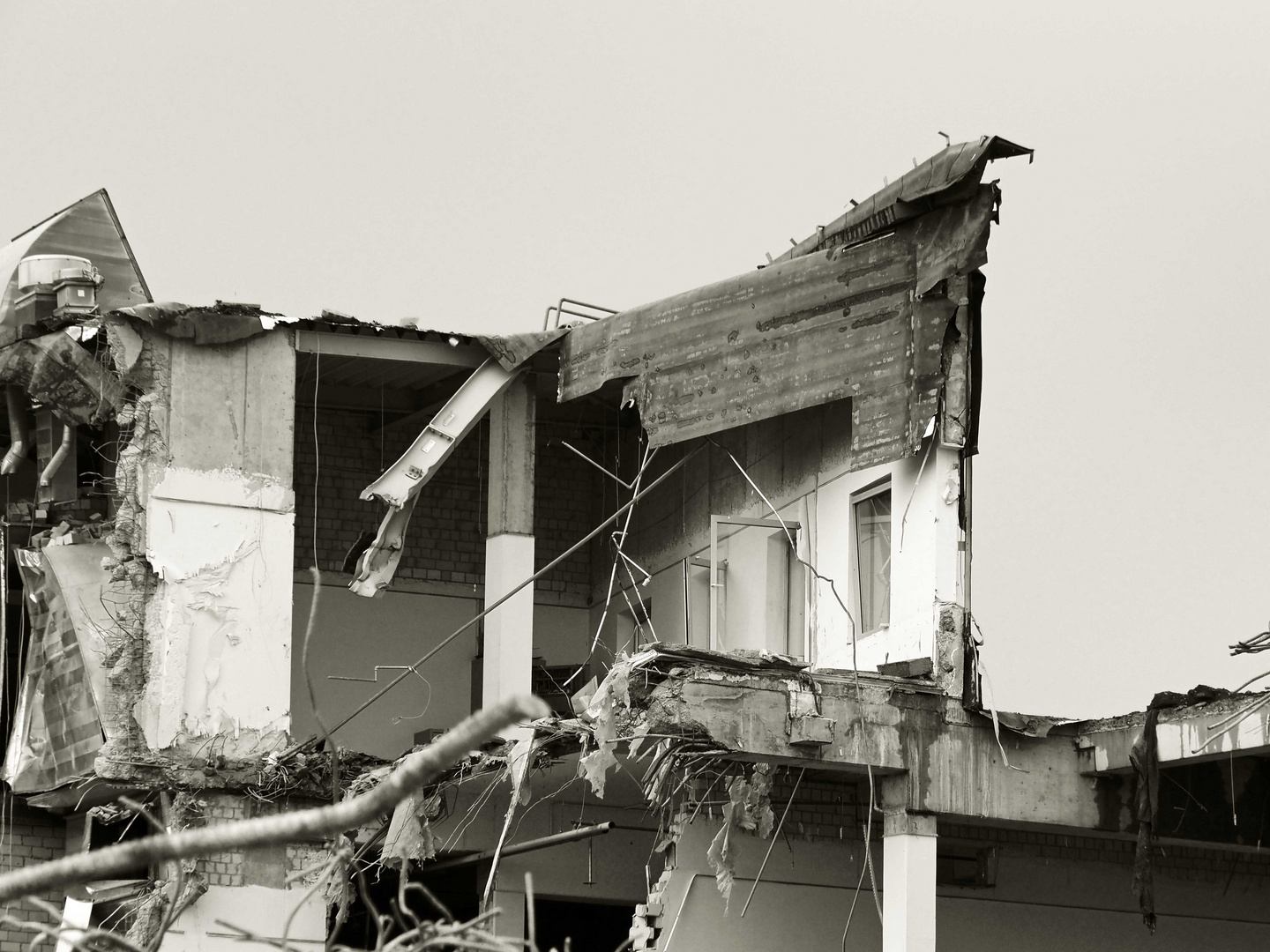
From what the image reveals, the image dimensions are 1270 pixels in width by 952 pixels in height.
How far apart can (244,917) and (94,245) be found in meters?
7.62

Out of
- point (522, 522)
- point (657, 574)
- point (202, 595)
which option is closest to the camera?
point (202, 595)

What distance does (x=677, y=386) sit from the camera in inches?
681

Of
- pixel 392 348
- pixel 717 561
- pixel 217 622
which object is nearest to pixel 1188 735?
pixel 717 561

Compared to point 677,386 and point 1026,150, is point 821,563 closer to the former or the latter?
point 677,386

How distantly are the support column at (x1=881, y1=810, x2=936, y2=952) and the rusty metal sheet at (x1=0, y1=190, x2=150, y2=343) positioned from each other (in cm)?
980

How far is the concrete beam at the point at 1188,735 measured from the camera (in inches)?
556

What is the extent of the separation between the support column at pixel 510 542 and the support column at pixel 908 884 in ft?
13.8

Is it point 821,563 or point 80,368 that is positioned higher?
point 80,368

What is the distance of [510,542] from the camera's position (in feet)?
59.0

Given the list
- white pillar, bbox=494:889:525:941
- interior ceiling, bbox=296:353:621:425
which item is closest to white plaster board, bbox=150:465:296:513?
interior ceiling, bbox=296:353:621:425

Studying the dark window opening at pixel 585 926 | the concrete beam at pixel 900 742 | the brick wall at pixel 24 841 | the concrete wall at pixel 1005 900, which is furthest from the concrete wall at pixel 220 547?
the dark window opening at pixel 585 926

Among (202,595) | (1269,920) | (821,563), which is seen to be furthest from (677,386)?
(1269,920)

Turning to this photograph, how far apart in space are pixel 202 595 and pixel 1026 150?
8336 mm

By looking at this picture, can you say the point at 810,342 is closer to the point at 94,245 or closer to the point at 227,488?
the point at 227,488
